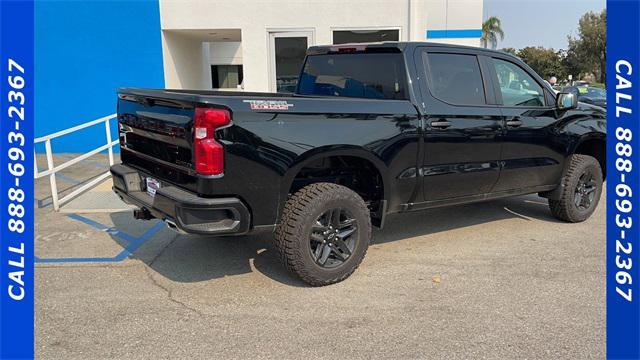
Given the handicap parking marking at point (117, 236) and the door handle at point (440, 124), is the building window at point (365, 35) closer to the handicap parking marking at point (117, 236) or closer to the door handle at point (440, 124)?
the handicap parking marking at point (117, 236)

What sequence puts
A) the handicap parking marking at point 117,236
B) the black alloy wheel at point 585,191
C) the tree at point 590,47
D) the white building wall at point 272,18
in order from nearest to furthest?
the handicap parking marking at point 117,236
the black alloy wheel at point 585,191
the white building wall at point 272,18
the tree at point 590,47

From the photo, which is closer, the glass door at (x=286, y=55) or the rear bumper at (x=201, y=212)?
the rear bumper at (x=201, y=212)

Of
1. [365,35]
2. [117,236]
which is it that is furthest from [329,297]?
[365,35]

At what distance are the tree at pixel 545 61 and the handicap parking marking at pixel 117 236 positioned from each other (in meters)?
55.9

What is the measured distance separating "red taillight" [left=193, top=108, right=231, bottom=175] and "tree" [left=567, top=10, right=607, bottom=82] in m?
60.1

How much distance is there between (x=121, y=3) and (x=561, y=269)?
10.6 meters

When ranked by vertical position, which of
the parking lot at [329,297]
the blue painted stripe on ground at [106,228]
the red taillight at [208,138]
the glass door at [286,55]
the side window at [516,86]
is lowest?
the parking lot at [329,297]

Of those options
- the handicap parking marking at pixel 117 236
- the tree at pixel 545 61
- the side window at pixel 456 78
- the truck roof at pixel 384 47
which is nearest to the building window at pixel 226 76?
the handicap parking marking at pixel 117 236

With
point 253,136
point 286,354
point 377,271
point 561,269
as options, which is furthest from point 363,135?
point 561,269

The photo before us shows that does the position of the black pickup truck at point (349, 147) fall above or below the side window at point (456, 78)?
below

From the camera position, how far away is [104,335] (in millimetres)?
3443

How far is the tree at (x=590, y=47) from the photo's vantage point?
54.8 m

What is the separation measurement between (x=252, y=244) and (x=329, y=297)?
1.52 meters

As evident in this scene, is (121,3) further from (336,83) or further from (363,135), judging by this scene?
(363,135)
